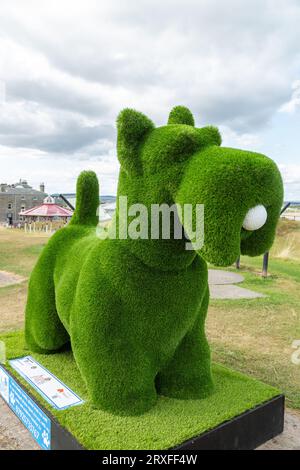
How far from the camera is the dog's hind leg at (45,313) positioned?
145 inches

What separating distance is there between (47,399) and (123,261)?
1.29 m

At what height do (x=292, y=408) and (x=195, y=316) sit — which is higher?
(x=195, y=316)

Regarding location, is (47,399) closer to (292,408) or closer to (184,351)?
(184,351)

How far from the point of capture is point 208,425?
8.94 ft

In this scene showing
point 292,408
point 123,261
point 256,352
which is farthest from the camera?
point 256,352

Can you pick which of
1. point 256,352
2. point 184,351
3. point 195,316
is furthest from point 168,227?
point 256,352

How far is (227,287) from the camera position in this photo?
8.66m

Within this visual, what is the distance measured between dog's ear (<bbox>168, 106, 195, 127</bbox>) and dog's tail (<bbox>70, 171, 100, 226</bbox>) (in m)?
1.10

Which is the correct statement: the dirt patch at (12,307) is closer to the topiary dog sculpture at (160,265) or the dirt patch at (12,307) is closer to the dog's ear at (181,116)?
the topiary dog sculpture at (160,265)

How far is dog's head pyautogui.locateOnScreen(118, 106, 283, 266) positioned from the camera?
6.65 feet

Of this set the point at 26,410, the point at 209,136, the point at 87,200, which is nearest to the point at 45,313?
the point at 26,410

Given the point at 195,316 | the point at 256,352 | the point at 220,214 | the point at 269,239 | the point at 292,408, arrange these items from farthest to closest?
the point at 256,352, the point at 292,408, the point at 195,316, the point at 269,239, the point at 220,214

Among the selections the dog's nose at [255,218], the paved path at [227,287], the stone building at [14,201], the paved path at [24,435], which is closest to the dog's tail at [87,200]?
the paved path at [24,435]

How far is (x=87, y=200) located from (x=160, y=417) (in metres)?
2.02
